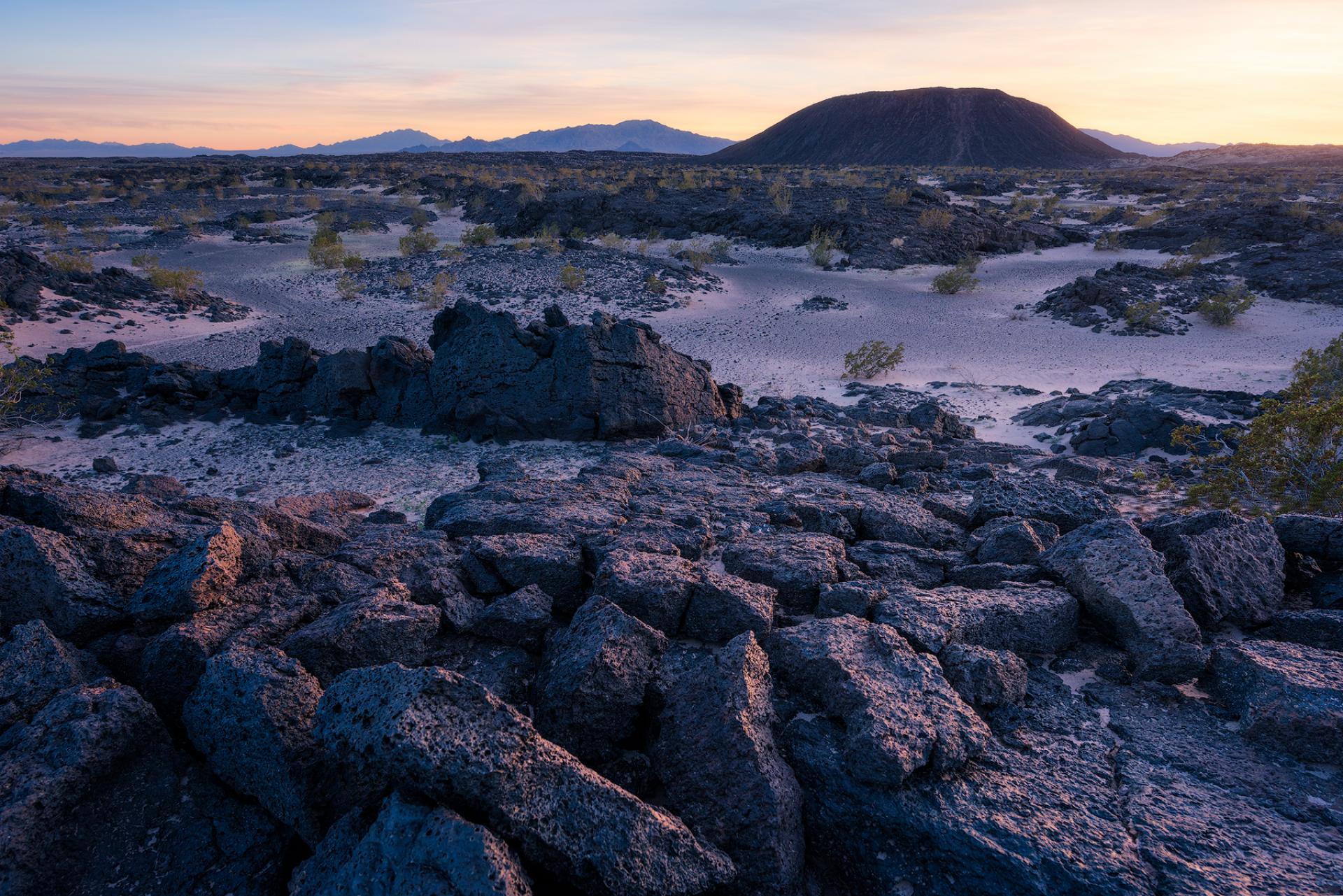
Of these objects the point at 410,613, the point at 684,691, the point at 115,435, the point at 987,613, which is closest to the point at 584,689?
the point at 684,691

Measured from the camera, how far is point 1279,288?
2019 cm

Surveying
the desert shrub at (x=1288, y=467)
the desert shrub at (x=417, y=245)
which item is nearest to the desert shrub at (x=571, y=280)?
the desert shrub at (x=417, y=245)

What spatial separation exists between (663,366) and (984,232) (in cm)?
2293

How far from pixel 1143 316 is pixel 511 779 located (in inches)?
818

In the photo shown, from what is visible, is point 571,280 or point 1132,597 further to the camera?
point 571,280

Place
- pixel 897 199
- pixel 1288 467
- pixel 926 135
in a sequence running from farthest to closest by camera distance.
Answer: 1. pixel 926 135
2. pixel 897 199
3. pixel 1288 467

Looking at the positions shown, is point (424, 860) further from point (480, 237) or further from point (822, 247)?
point (480, 237)

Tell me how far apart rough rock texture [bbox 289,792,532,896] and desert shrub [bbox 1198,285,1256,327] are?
2241 cm

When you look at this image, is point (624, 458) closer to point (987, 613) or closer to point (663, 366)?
point (663, 366)

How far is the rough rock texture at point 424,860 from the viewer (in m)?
2.23

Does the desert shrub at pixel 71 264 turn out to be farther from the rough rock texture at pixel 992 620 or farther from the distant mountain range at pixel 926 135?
the distant mountain range at pixel 926 135

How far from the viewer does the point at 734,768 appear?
3051 millimetres

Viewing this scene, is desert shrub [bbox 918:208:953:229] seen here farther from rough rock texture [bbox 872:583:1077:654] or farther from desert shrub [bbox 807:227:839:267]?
rough rock texture [bbox 872:583:1077:654]

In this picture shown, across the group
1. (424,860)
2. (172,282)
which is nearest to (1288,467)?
(424,860)
